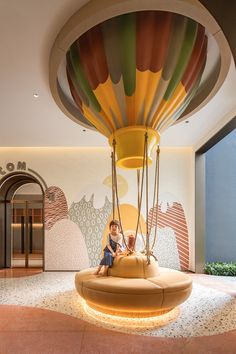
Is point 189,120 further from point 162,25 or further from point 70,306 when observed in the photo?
point 70,306

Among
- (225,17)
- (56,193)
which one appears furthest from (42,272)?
(225,17)

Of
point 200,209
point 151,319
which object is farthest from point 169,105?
point 200,209

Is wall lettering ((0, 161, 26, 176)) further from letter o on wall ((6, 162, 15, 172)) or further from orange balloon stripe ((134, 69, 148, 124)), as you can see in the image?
orange balloon stripe ((134, 69, 148, 124))

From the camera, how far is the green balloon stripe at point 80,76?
3812 millimetres

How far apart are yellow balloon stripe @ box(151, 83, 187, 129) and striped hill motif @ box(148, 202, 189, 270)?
14.3 feet

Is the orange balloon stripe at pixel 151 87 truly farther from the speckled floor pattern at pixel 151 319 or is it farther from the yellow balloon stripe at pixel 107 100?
the speckled floor pattern at pixel 151 319

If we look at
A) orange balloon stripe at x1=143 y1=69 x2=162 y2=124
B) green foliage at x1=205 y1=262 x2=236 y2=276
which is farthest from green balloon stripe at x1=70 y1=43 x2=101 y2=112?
green foliage at x1=205 y1=262 x2=236 y2=276

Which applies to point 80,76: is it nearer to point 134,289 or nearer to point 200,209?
point 134,289

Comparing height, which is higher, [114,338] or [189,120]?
[189,120]

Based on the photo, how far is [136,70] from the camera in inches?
147

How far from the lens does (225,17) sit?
2.03 meters

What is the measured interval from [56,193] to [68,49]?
211 inches

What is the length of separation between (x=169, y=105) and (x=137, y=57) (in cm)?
93

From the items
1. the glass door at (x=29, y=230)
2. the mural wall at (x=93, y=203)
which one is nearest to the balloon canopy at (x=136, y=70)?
the mural wall at (x=93, y=203)
